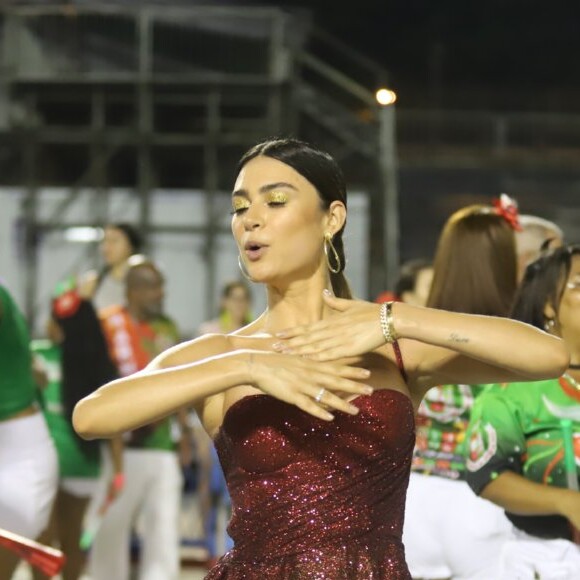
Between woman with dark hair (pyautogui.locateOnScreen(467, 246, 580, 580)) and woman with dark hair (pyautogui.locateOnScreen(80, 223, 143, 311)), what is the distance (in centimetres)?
410

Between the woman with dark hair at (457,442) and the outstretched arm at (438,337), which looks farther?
the woman with dark hair at (457,442)

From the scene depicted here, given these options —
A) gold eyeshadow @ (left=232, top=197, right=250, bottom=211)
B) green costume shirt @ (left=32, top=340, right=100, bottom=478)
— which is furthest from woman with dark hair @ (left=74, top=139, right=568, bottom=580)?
green costume shirt @ (left=32, top=340, right=100, bottom=478)

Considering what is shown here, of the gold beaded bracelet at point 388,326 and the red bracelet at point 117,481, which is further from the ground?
the gold beaded bracelet at point 388,326

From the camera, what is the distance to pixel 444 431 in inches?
199

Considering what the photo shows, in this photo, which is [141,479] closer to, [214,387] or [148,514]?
[148,514]

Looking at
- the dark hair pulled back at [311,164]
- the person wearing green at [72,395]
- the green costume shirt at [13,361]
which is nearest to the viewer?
the dark hair pulled back at [311,164]

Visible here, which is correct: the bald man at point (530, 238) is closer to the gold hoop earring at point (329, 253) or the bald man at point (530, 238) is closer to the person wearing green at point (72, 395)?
the gold hoop earring at point (329, 253)

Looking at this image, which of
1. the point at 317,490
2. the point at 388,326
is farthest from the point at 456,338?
the point at 317,490

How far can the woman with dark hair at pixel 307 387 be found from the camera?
2.87m

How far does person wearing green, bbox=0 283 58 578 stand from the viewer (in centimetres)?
536

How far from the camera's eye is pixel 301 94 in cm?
1370

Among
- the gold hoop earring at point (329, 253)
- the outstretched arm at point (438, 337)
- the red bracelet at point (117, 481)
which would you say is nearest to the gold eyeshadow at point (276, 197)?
the gold hoop earring at point (329, 253)

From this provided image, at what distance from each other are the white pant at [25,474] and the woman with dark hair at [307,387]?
2.38 m

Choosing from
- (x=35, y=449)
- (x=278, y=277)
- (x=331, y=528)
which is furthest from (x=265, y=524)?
(x=35, y=449)
